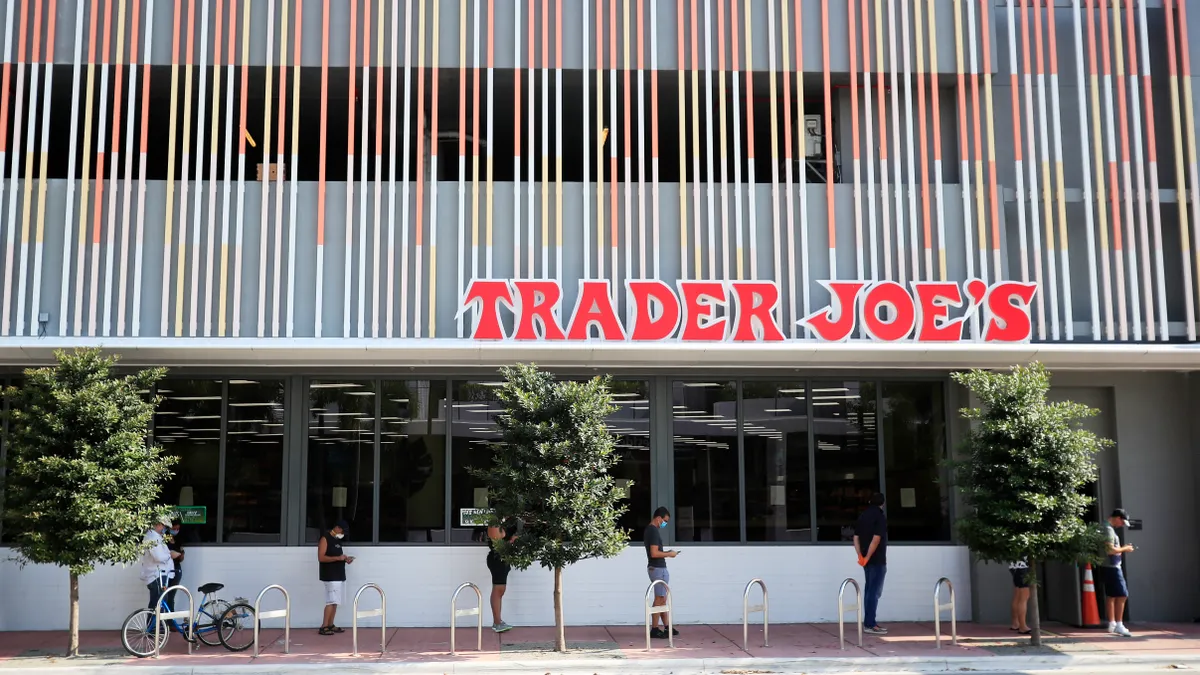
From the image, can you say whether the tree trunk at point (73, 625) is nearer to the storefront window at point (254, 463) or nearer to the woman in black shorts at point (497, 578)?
the storefront window at point (254, 463)

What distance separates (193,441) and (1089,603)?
45.0ft

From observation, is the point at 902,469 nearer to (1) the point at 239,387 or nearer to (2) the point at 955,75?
(2) the point at 955,75

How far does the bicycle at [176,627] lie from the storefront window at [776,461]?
7.68 metres

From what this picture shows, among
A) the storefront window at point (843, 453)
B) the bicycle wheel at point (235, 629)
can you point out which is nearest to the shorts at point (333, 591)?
the bicycle wheel at point (235, 629)

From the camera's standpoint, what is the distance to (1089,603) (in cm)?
1617

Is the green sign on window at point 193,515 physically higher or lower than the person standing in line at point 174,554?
higher

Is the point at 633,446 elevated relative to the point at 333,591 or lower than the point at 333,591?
elevated

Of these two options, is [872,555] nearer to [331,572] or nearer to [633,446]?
[633,446]

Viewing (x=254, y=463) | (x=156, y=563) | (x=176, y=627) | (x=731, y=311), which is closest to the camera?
(x=156, y=563)

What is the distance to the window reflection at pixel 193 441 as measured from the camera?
53.9 ft

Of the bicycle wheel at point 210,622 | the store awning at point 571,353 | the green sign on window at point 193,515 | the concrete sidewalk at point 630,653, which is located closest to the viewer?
the concrete sidewalk at point 630,653

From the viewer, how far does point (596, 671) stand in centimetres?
1280

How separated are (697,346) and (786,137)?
3990 millimetres

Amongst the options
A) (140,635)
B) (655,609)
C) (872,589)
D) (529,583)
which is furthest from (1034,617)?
(140,635)
